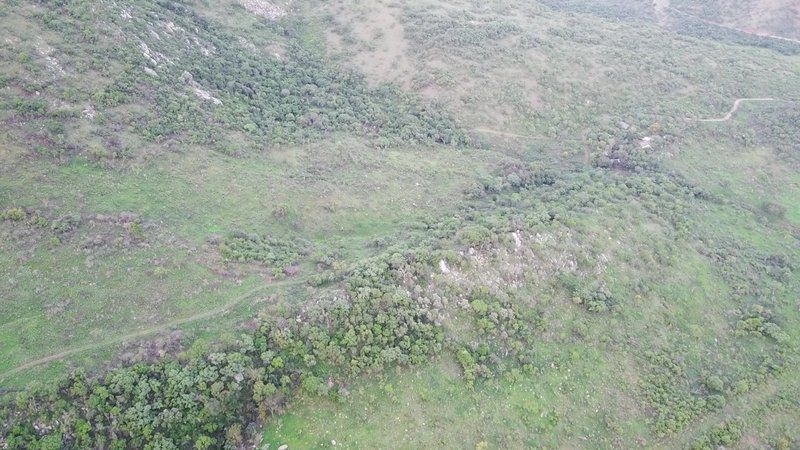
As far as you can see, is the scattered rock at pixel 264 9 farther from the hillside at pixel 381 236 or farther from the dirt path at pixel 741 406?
the dirt path at pixel 741 406

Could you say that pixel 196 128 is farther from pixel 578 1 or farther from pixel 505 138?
pixel 578 1

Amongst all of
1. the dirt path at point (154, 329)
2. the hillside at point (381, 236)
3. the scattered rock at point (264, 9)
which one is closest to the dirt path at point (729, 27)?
the hillside at point (381, 236)

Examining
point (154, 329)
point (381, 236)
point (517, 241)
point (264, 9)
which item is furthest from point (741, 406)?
point (264, 9)

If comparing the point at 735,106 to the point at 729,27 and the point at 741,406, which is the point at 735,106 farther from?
the point at 741,406

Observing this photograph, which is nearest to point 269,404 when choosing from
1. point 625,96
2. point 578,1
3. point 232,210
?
point 232,210

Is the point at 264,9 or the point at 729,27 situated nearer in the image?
the point at 264,9

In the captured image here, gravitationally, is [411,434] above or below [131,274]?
below
